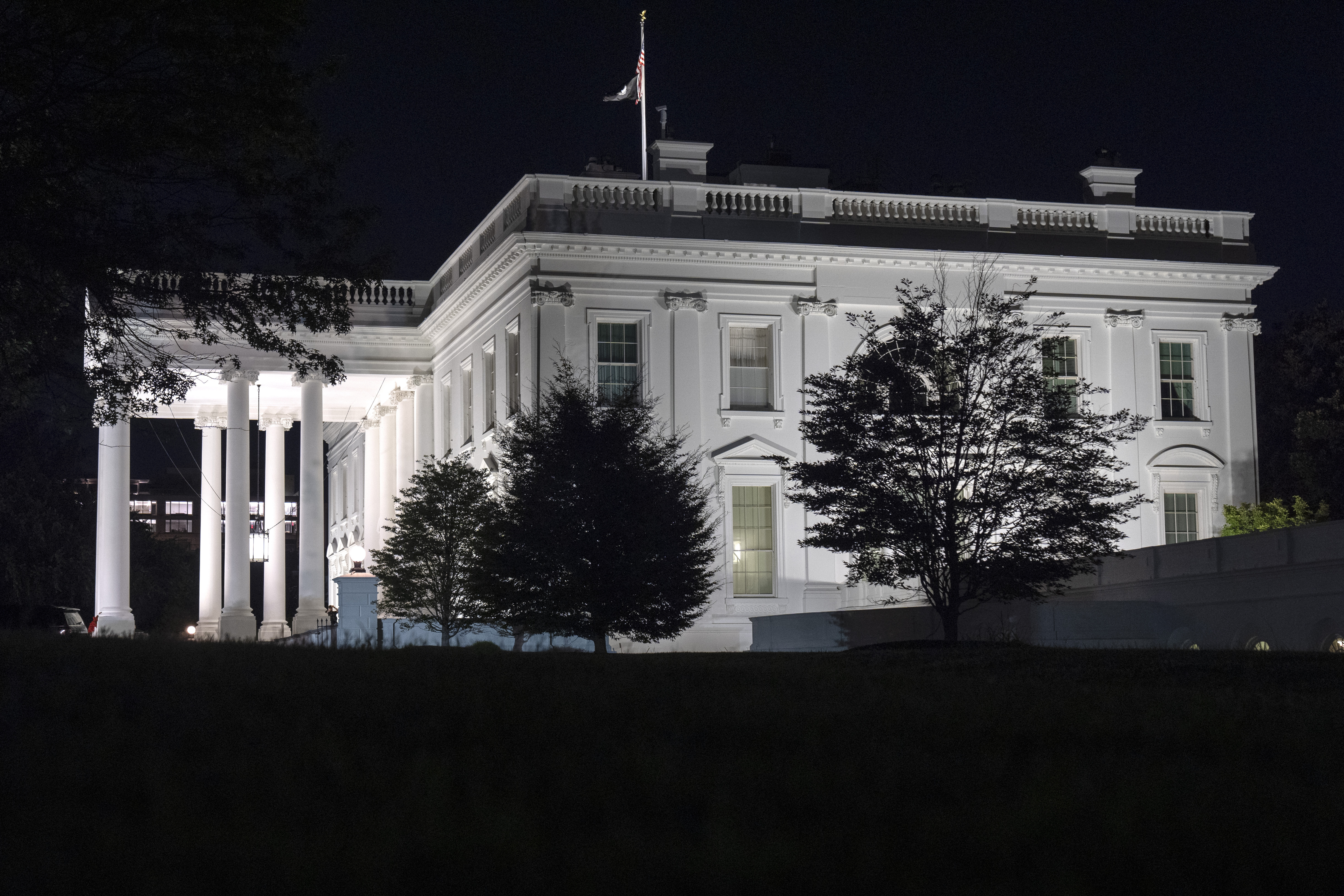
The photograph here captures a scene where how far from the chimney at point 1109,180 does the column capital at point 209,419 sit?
33.3 m

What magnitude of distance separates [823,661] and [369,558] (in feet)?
163

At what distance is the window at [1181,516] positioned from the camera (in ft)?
164

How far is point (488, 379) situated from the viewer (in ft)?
169

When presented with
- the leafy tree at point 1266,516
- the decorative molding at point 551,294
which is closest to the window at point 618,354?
the decorative molding at point 551,294

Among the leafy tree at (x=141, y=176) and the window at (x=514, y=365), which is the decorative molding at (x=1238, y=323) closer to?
the window at (x=514, y=365)

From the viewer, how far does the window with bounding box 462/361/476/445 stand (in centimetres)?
5366

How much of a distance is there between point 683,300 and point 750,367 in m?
2.96

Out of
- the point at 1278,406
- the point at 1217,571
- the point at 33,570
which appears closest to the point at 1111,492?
the point at 1217,571

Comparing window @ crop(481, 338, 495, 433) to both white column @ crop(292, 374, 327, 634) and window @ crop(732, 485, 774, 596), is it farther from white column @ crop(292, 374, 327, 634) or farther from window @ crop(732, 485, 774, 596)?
window @ crop(732, 485, 774, 596)

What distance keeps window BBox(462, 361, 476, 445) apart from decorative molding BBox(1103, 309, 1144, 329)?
67.3ft

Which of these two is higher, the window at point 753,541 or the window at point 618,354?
the window at point 618,354

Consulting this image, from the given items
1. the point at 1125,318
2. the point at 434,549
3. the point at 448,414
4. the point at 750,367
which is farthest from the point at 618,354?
the point at 1125,318

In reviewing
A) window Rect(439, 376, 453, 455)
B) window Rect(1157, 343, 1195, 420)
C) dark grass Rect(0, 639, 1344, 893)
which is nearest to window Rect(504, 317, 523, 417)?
window Rect(439, 376, 453, 455)

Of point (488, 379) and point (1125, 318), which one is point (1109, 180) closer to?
point (1125, 318)
